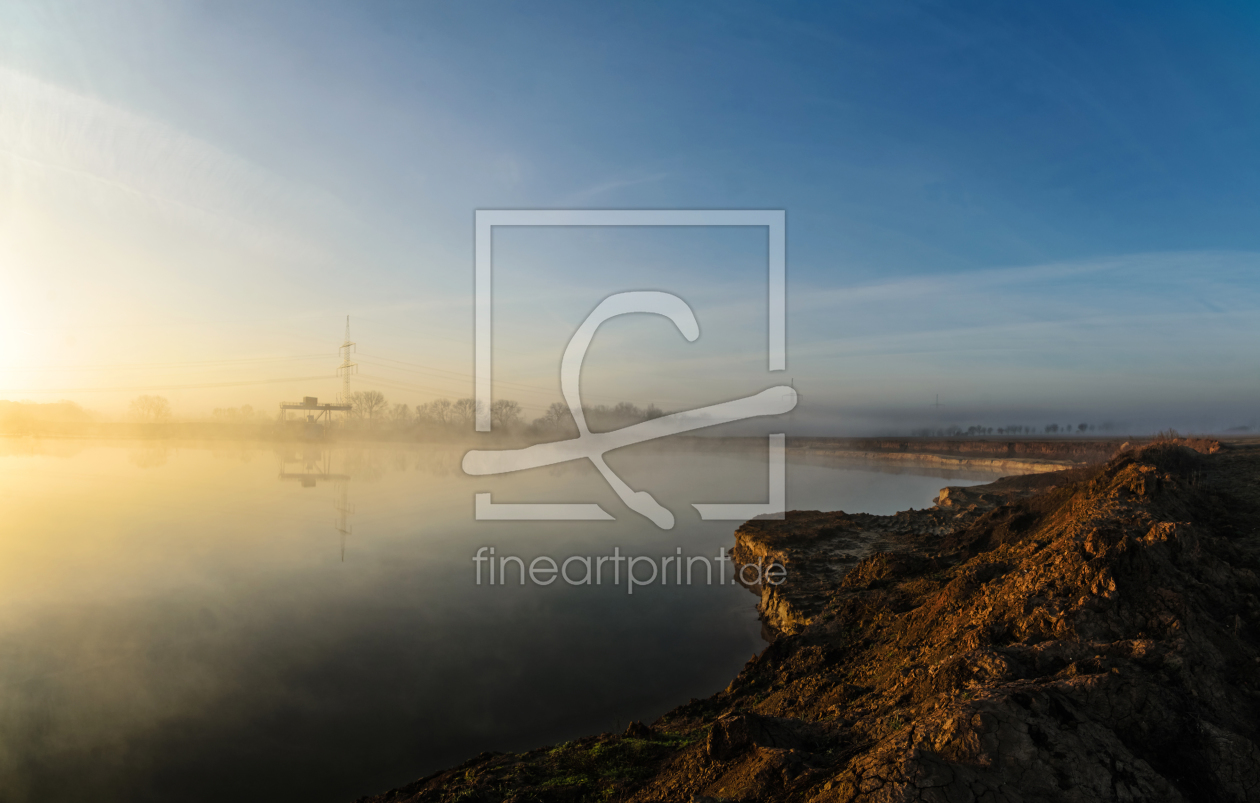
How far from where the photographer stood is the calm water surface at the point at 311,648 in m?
9.54

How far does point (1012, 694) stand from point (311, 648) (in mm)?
14459

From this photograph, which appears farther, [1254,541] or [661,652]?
[661,652]

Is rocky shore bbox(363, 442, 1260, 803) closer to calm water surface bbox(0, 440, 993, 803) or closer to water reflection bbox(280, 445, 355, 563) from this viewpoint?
calm water surface bbox(0, 440, 993, 803)

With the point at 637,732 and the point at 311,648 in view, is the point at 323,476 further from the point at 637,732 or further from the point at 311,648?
the point at 637,732

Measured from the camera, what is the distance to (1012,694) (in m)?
4.77

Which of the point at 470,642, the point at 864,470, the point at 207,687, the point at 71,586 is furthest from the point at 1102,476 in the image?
the point at 864,470

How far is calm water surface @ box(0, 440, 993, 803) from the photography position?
9539 mm

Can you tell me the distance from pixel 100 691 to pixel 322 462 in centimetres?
6178

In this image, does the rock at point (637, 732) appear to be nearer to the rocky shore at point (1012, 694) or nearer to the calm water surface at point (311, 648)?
the rocky shore at point (1012, 694)

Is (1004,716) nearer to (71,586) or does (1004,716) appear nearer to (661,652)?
(661,652)

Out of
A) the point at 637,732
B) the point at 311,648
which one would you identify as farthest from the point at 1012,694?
the point at 311,648

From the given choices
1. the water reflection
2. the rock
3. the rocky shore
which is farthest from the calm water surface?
the rocky shore

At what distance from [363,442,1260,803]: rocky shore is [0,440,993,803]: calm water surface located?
2709 millimetres

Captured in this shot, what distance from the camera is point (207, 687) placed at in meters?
11.8
